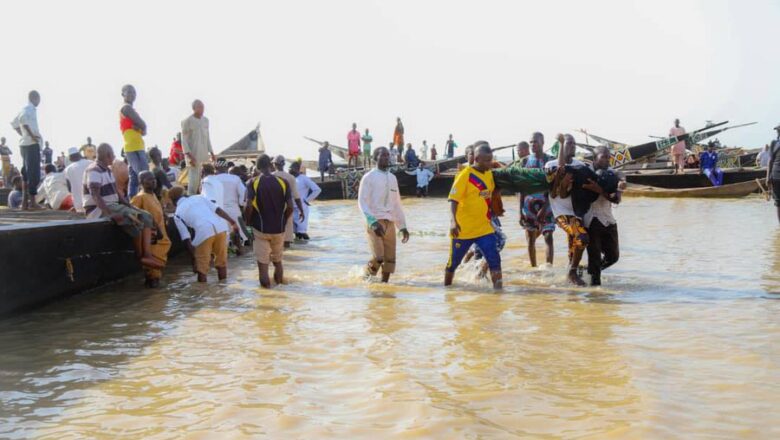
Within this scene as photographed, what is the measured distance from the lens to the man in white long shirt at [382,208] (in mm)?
8547

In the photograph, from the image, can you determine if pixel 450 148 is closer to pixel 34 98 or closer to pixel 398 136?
pixel 398 136

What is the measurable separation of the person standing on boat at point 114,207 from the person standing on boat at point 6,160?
18317 mm

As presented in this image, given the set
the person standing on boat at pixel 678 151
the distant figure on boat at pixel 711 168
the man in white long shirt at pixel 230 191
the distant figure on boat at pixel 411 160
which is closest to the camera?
the man in white long shirt at pixel 230 191

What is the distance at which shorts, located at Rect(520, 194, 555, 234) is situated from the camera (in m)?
9.30

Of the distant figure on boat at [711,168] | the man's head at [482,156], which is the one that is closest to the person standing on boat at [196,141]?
the man's head at [482,156]

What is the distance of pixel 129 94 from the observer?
33.2ft

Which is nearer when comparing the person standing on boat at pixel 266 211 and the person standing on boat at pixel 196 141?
the person standing on boat at pixel 266 211

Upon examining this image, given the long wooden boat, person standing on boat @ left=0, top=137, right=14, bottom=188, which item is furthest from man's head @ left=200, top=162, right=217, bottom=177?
the long wooden boat

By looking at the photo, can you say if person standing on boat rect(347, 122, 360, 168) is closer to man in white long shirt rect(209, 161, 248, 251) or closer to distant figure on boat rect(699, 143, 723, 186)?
distant figure on boat rect(699, 143, 723, 186)

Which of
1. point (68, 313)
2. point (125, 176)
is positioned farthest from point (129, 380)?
point (125, 176)

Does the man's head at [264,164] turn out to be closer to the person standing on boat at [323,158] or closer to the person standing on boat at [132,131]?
the person standing on boat at [132,131]

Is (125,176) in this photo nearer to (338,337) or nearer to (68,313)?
(68,313)

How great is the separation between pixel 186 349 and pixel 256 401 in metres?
1.50

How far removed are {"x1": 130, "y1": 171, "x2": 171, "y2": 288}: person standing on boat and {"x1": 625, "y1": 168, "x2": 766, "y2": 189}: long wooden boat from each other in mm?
22082
